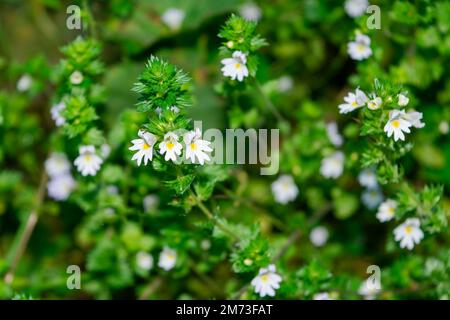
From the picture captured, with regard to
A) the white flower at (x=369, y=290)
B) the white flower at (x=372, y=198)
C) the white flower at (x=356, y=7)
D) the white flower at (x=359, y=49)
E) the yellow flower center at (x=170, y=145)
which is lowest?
the white flower at (x=369, y=290)

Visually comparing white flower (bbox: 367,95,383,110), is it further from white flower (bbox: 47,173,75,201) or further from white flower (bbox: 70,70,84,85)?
white flower (bbox: 47,173,75,201)

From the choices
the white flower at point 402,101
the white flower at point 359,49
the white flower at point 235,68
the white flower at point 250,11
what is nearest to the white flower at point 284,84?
the white flower at point 250,11

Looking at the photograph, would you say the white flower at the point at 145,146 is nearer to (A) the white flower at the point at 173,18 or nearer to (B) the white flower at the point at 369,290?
(B) the white flower at the point at 369,290

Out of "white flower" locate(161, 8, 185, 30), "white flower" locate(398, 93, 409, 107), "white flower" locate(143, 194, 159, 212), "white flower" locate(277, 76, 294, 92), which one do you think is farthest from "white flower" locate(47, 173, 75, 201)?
"white flower" locate(398, 93, 409, 107)

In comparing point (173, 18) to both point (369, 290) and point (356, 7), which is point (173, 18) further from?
point (369, 290)

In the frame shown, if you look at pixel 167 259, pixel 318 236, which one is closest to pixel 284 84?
pixel 318 236

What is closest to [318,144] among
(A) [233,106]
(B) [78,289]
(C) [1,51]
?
(A) [233,106]
